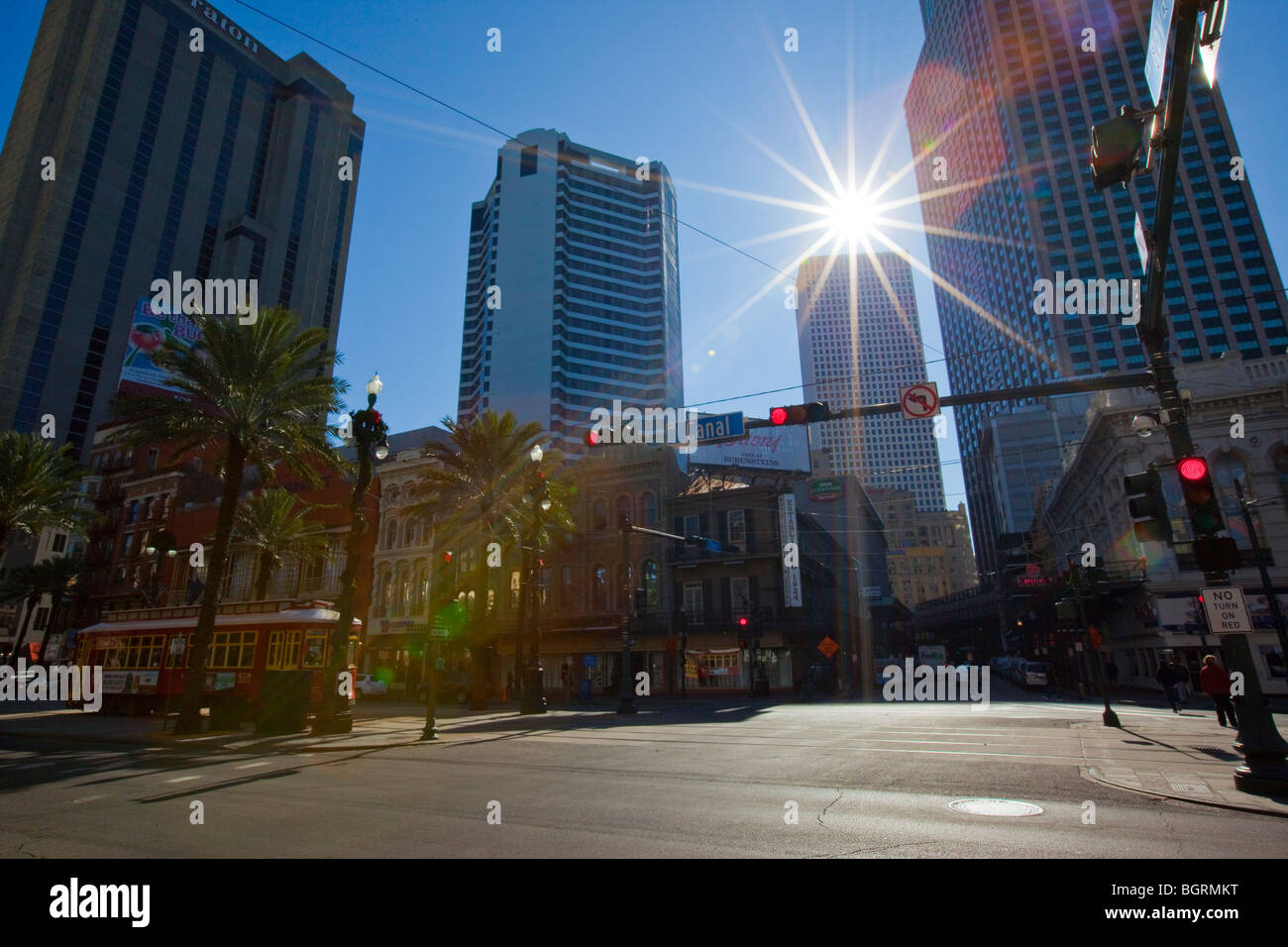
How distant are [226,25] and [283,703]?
140m

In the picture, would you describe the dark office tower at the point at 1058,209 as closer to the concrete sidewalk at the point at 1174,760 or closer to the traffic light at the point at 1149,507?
the concrete sidewalk at the point at 1174,760

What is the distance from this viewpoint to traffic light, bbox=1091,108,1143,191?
7023 millimetres

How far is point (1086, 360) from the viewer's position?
4225 inches

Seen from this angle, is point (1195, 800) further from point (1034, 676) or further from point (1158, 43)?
point (1034, 676)

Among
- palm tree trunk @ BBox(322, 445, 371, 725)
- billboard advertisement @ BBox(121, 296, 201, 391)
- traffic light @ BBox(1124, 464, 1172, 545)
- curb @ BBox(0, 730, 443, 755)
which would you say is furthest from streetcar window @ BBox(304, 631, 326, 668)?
billboard advertisement @ BBox(121, 296, 201, 391)

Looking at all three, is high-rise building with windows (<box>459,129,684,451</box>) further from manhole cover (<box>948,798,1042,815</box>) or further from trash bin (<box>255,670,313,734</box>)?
manhole cover (<box>948,798,1042,815</box>)

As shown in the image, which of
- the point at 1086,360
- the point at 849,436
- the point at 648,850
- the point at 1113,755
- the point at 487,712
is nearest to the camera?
the point at 648,850

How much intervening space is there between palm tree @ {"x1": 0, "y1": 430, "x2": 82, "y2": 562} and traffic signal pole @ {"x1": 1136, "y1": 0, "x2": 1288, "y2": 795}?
128ft

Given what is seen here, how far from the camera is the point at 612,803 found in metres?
8.16

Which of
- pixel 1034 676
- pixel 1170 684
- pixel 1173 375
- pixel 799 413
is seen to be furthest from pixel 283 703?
pixel 1034 676

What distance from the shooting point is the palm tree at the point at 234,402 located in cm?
2045

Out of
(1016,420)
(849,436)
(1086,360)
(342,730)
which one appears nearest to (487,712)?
(342,730)

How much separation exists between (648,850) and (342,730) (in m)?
15.6
